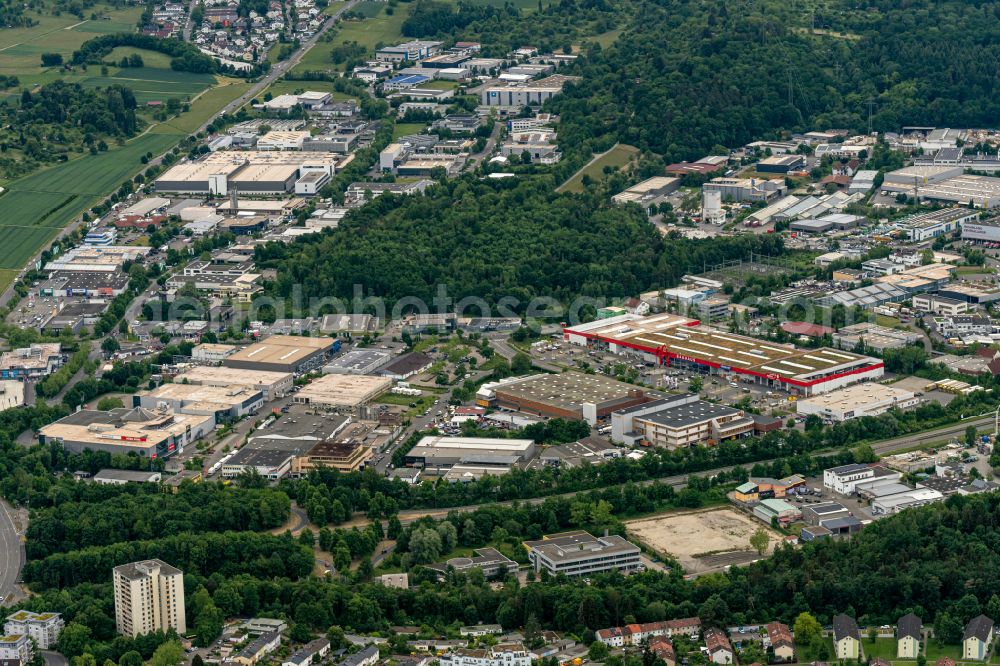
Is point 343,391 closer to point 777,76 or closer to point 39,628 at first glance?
point 39,628

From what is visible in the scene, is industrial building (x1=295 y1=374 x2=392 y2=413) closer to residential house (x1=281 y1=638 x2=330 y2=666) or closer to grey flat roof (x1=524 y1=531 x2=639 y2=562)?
grey flat roof (x1=524 y1=531 x2=639 y2=562)

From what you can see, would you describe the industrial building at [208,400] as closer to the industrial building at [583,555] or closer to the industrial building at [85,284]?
the industrial building at [85,284]

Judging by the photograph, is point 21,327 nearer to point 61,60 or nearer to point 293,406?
point 293,406

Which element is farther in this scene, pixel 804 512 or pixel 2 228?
pixel 2 228

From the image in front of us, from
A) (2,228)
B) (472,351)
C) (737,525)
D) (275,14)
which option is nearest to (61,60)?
(275,14)

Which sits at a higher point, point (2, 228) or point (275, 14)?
point (275, 14)

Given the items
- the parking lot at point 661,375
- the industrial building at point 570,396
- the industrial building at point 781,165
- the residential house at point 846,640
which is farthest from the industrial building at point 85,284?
the residential house at point 846,640

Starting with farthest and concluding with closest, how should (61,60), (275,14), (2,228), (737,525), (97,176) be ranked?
(275,14), (61,60), (97,176), (2,228), (737,525)
